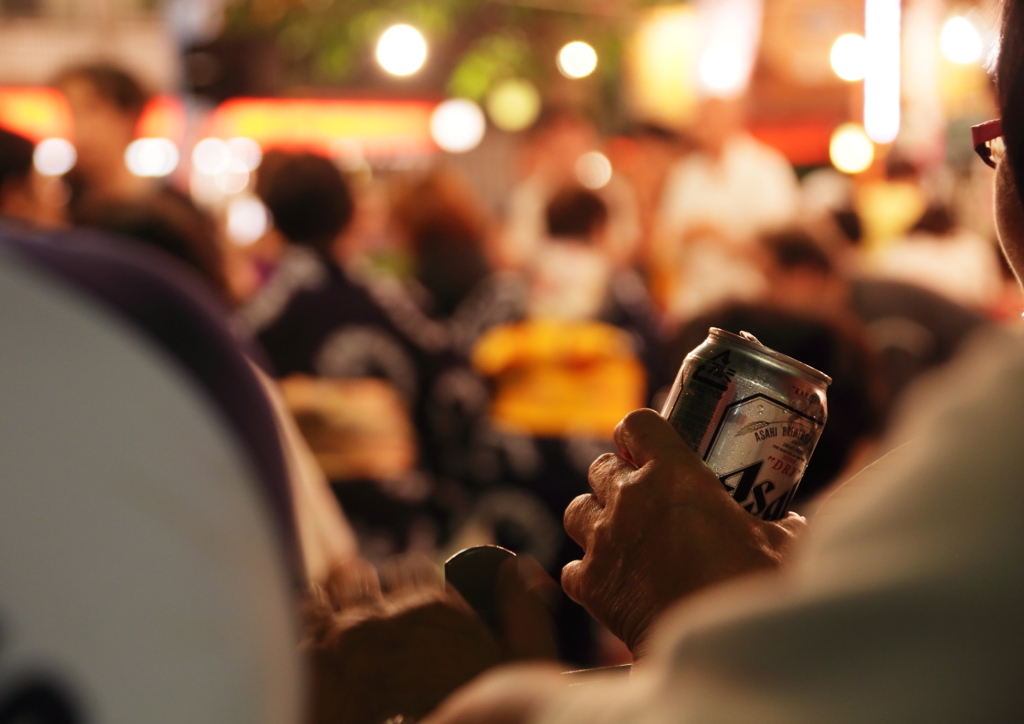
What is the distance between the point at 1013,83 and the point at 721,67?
6243 mm

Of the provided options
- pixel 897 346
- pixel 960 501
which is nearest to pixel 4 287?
pixel 960 501

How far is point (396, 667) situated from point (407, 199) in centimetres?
318

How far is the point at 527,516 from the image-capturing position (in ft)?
11.6

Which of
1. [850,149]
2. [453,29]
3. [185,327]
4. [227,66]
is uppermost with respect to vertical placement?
[453,29]

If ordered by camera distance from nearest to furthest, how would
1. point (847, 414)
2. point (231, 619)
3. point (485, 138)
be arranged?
point (231, 619)
point (847, 414)
point (485, 138)

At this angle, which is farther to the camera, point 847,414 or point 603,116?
point 603,116

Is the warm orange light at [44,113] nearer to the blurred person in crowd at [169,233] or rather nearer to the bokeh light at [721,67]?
the bokeh light at [721,67]

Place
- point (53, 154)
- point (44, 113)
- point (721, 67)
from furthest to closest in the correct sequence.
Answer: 1. point (44, 113)
2. point (53, 154)
3. point (721, 67)

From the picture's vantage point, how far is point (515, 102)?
37.9 ft

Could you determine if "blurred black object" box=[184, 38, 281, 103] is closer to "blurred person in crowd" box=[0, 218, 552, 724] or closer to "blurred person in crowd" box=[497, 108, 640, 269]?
"blurred person in crowd" box=[497, 108, 640, 269]

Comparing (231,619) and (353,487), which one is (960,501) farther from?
(353,487)

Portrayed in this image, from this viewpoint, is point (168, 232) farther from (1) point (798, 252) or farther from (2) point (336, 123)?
(2) point (336, 123)

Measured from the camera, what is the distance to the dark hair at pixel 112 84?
3705 millimetres

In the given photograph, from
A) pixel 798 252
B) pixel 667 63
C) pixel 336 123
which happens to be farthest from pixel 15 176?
pixel 336 123
